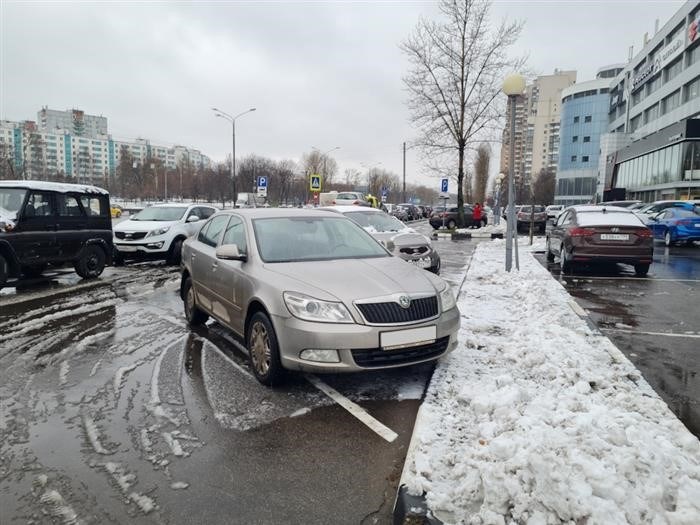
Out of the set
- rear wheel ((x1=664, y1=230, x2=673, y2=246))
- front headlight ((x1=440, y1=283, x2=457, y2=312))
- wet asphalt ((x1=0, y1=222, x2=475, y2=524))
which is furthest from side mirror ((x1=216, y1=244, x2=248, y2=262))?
rear wheel ((x1=664, y1=230, x2=673, y2=246))

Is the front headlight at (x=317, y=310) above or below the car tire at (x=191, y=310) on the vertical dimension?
above

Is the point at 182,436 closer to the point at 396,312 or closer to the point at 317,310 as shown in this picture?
the point at 317,310

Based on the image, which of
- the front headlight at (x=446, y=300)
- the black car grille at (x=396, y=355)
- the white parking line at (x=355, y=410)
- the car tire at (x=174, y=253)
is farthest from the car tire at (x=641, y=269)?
the car tire at (x=174, y=253)

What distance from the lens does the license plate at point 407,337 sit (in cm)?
396

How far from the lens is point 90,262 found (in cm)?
→ 1048

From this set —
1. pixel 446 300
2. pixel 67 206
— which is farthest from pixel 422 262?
pixel 67 206

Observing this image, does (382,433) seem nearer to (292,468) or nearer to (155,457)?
(292,468)

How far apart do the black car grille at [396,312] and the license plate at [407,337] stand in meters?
0.09

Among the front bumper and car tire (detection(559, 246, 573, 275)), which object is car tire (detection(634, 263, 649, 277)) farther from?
the front bumper

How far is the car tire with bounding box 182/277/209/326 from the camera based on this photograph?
646 cm

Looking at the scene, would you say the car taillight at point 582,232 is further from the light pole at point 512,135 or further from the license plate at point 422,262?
the license plate at point 422,262

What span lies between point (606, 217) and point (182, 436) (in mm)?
10246

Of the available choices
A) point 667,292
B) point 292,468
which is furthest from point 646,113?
point 292,468

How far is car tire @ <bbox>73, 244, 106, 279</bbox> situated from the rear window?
10.5 metres
